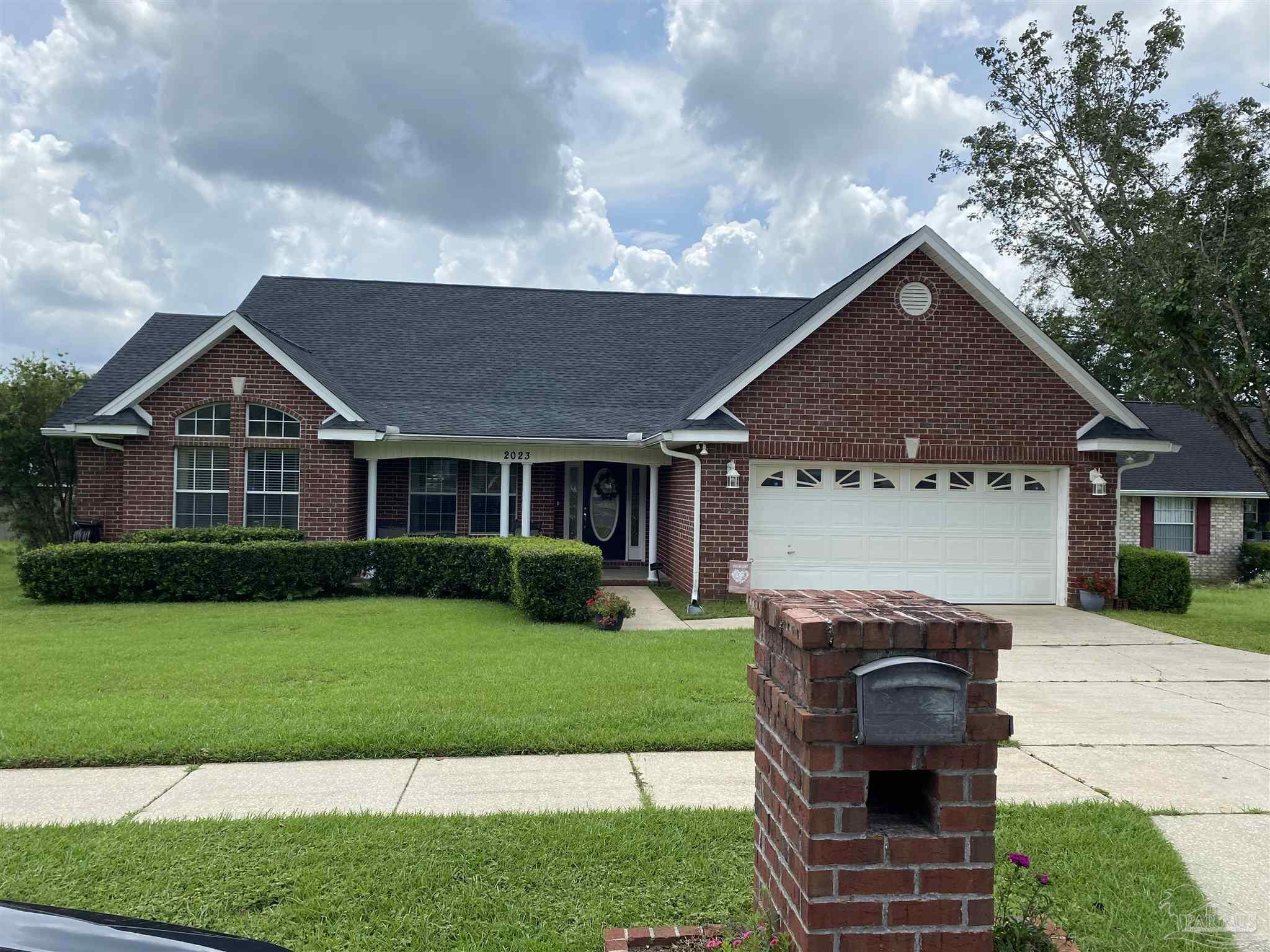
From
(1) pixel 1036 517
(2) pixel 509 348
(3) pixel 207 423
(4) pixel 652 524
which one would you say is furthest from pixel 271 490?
(1) pixel 1036 517

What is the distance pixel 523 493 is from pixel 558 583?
5.20 metres

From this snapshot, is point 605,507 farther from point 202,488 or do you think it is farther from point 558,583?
point 202,488

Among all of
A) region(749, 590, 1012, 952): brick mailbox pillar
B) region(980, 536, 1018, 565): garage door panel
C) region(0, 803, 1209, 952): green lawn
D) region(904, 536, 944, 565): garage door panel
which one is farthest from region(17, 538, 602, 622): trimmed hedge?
region(749, 590, 1012, 952): brick mailbox pillar

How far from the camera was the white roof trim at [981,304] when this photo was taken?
43.8 ft

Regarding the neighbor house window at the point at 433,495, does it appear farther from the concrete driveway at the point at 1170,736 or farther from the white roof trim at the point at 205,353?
the concrete driveway at the point at 1170,736

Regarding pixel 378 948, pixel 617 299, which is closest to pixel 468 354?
pixel 617 299

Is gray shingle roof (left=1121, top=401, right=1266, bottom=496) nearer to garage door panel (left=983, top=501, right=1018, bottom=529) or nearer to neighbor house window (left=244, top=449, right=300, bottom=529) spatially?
garage door panel (left=983, top=501, right=1018, bottom=529)

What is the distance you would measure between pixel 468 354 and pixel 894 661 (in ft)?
56.0

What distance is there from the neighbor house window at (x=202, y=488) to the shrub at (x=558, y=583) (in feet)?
22.4

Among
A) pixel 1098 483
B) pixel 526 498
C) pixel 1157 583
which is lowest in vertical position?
pixel 1157 583

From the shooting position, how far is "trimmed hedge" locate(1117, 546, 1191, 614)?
556 inches

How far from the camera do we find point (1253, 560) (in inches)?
876

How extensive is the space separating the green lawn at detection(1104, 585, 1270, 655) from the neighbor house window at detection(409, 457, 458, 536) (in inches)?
487

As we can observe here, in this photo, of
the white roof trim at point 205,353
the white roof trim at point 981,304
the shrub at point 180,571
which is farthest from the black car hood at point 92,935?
the white roof trim at point 205,353
